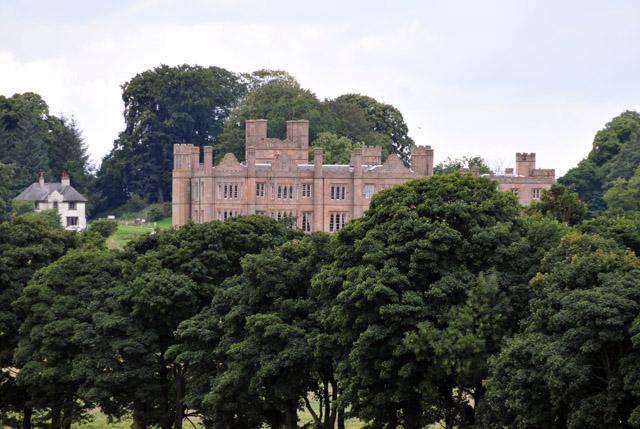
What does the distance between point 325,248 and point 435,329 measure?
868 cm

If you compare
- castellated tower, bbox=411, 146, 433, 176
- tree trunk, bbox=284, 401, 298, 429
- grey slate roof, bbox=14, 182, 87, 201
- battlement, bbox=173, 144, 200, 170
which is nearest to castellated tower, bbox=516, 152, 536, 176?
castellated tower, bbox=411, 146, 433, 176

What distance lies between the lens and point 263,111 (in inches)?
5103

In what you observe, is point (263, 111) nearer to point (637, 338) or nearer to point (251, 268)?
point (251, 268)

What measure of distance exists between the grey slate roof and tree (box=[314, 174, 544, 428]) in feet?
293

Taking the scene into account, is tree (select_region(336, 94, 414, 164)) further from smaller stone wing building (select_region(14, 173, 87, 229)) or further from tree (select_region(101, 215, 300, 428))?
tree (select_region(101, 215, 300, 428))

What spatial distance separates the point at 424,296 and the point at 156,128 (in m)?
106

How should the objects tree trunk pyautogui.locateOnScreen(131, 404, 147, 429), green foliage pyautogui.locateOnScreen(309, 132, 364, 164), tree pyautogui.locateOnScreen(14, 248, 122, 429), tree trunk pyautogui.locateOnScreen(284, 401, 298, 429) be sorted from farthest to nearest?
green foliage pyautogui.locateOnScreen(309, 132, 364, 164)
tree trunk pyautogui.locateOnScreen(131, 404, 147, 429)
tree pyautogui.locateOnScreen(14, 248, 122, 429)
tree trunk pyautogui.locateOnScreen(284, 401, 298, 429)

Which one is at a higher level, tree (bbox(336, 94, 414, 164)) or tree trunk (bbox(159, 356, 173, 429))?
tree (bbox(336, 94, 414, 164))

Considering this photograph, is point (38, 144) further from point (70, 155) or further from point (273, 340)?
point (273, 340)

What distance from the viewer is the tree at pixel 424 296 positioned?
123 feet

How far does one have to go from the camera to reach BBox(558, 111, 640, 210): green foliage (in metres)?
125

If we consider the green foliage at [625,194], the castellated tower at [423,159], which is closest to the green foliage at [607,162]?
the green foliage at [625,194]

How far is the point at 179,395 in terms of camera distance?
4781cm

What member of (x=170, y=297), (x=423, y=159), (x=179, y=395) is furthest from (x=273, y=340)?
(x=423, y=159)
